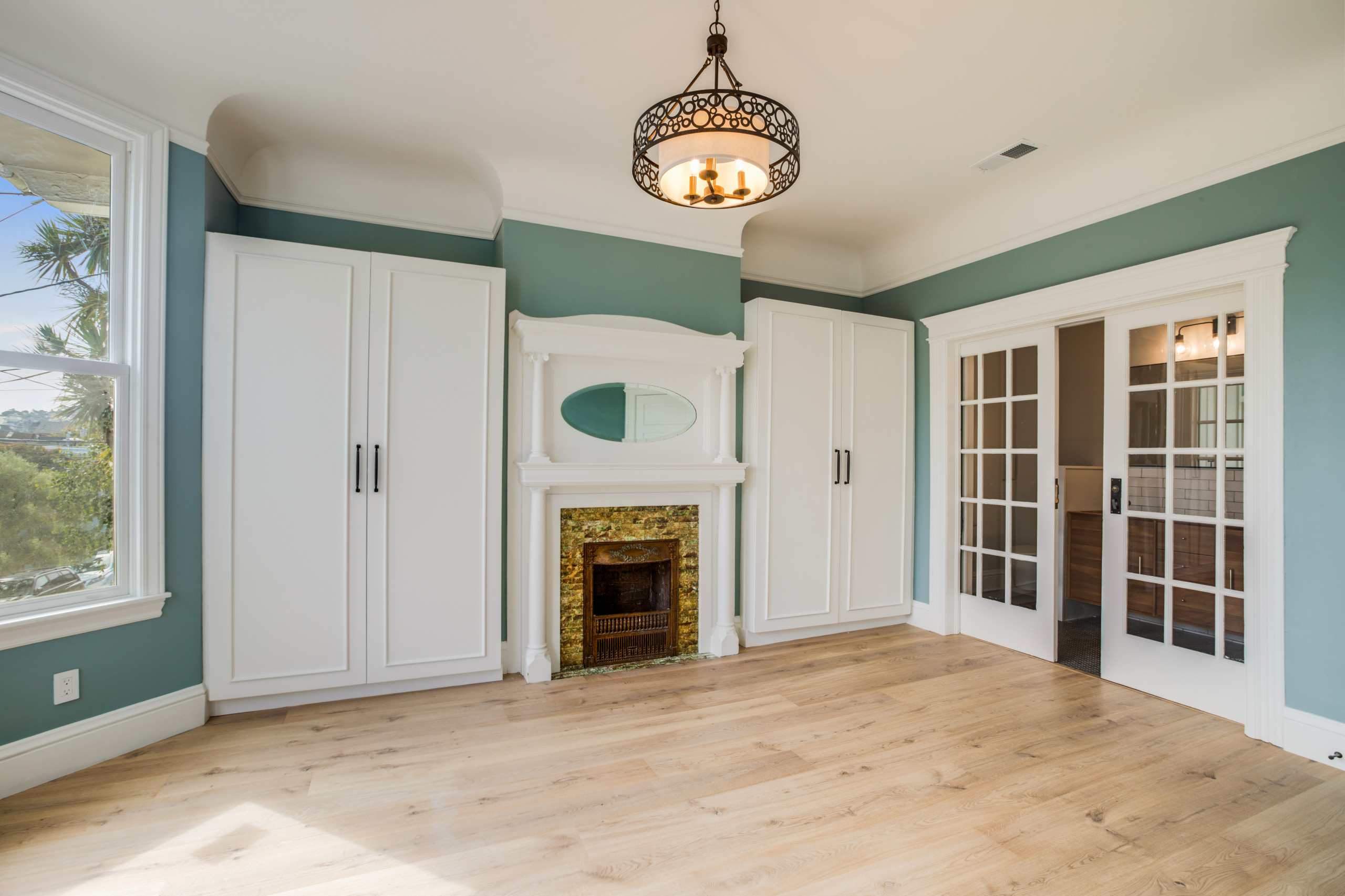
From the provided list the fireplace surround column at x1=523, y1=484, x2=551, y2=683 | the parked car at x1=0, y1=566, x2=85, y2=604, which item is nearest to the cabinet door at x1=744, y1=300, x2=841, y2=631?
the fireplace surround column at x1=523, y1=484, x2=551, y2=683

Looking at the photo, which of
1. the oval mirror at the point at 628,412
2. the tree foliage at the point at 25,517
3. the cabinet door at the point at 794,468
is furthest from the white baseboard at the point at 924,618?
the tree foliage at the point at 25,517

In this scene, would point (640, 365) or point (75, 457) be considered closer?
point (75, 457)

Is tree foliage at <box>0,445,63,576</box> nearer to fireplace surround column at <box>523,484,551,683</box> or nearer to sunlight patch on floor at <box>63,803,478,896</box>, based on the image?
sunlight patch on floor at <box>63,803,478,896</box>

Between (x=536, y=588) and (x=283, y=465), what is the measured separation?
1351 millimetres

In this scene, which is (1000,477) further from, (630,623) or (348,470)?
(348,470)

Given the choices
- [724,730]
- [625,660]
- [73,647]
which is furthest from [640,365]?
[73,647]

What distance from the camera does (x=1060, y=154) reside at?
10.9ft

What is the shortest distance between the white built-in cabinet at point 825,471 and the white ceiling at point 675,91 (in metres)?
0.84

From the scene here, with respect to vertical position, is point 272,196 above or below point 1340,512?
above

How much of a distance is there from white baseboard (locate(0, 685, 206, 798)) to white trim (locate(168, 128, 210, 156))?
2.35 m

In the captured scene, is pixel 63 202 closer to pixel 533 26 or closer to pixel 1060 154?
pixel 533 26

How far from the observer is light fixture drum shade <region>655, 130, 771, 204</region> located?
1.85m

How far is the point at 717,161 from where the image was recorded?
197 cm

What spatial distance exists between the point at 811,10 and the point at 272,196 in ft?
9.48
